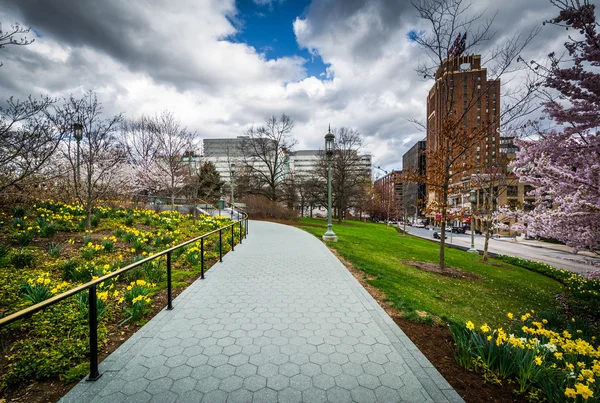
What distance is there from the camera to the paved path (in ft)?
7.75

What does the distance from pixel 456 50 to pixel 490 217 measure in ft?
29.2

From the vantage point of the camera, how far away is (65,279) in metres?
4.97

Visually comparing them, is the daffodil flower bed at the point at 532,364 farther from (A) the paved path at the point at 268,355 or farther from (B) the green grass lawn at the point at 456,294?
(B) the green grass lawn at the point at 456,294

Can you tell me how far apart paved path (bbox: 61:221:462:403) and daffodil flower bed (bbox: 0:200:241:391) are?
52 cm

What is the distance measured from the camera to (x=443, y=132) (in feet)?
26.0

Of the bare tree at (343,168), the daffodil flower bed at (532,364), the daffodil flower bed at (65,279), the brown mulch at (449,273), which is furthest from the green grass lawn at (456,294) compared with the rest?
the bare tree at (343,168)

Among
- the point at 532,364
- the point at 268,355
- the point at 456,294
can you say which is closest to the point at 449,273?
the point at 456,294

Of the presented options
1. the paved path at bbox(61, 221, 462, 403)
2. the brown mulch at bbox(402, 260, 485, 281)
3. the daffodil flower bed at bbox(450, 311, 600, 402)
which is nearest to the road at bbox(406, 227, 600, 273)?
the brown mulch at bbox(402, 260, 485, 281)

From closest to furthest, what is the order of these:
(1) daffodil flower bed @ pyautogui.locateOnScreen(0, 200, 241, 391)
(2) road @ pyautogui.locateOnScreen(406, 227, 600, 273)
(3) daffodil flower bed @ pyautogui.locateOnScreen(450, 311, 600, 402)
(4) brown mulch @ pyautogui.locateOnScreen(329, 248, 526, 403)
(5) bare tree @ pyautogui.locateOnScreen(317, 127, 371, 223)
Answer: (3) daffodil flower bed @ pyautogui.locateOnScreen(450, 311, 600, 402), (4) brown mulch @ pyautogui.locateOnScreen(329, 248, 526, 403), (1) daffodil flower bed @ pyautogui.locateOnScreen(0, 200, 241, 391), (2) road @ pyautogui.locateOnScreen(406, 227, 600, 273), (5) bare tree @ pyautogui.locateOnScreen(317, 127, 371, 223)

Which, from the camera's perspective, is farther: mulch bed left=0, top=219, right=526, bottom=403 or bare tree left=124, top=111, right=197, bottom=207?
bare tree left=124, top=111, right=197, bottom=207

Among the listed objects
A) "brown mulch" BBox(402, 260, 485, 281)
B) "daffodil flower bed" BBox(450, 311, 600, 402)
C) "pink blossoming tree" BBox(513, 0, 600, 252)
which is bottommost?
"brown mulch" BBox(402, 260, 485, 281)

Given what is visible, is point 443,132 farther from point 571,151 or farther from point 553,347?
point 553,347

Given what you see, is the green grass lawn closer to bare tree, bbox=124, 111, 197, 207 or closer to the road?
the road

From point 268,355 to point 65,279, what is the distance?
15.0ft
